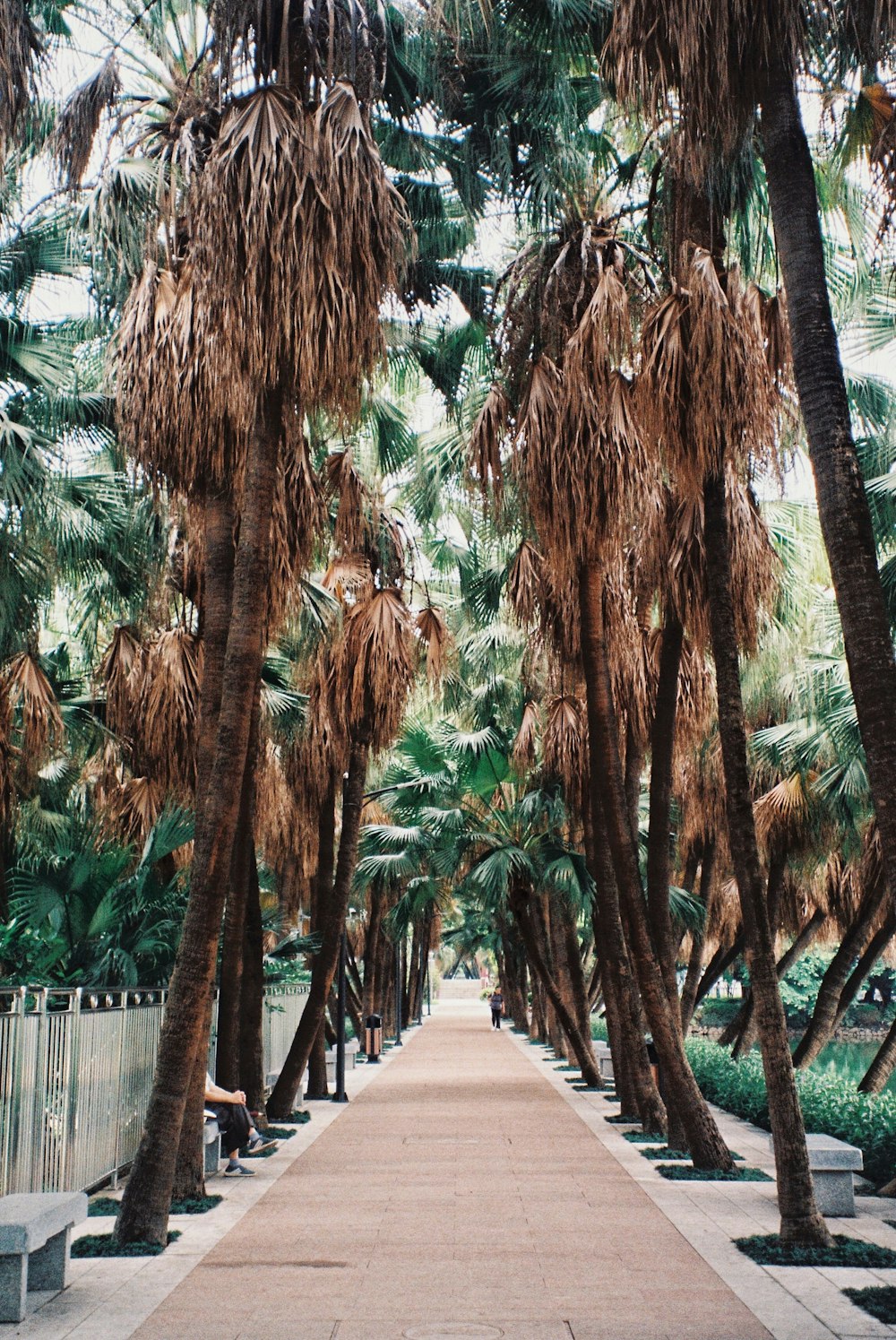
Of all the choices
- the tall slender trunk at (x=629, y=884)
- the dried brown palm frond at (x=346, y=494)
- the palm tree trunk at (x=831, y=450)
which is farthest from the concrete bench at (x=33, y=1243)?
the dried brown palm frond at (x=346, y=494)

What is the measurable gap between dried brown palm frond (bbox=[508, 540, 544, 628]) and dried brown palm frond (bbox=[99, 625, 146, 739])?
4.60 m

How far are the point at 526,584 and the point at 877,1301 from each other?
34.5 ft

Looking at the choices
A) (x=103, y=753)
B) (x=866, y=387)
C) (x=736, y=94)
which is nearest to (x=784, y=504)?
(x=866, y=387)

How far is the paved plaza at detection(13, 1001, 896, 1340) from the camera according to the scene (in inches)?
285

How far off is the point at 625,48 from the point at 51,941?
9.45m

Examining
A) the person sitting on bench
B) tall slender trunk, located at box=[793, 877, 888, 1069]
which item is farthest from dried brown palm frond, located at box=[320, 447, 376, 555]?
tall slender trunk, located at box=[793, 877, 888, 1069]

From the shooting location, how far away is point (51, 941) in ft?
43.7

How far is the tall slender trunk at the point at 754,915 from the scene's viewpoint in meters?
9.36

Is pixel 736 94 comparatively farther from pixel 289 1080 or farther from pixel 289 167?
pixel 289 1080

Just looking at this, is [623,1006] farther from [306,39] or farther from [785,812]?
[306,39]

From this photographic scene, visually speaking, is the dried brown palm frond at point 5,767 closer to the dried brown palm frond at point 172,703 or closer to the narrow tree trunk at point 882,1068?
the dried brown palm frond at point 172,703

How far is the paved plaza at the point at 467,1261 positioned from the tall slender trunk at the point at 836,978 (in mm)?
5580

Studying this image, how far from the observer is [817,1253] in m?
9.05

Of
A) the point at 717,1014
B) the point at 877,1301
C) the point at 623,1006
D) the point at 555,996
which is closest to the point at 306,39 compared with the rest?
the point at 877,1301
